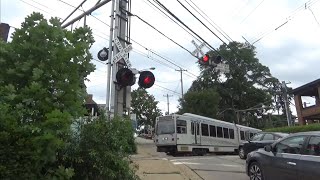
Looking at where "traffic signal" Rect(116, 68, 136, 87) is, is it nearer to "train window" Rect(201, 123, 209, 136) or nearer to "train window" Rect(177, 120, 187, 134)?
"train window" Rect(177, 120, 187, 134)

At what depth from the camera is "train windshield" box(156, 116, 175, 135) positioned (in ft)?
89.2

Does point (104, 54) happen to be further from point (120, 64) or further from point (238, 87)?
point (238, 87)

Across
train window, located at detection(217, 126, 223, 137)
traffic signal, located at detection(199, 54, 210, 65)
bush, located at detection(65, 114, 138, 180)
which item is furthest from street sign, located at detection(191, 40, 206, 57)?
train window, located at detection(217, 126, 223, 137)

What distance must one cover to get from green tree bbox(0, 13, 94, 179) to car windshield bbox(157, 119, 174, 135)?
20749mm

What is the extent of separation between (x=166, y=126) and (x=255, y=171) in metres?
17.2

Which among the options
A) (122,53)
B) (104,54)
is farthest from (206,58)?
(122,53)

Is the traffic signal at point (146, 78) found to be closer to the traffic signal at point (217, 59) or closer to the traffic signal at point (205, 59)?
the traffic signal at point (205, 59)

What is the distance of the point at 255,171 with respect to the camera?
34.3 ft

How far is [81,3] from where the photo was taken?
1306 centimetres

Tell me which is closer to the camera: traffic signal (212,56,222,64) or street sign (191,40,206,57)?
traffic signal (212,56,222,64)

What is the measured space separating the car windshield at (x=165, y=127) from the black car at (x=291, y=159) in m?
16.7

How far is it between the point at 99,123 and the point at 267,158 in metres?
4.78

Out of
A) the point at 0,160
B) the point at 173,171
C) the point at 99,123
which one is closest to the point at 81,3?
the point at 173,171

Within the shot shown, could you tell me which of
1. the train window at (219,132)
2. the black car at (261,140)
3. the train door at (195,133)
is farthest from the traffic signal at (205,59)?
the train window at (219,132)
